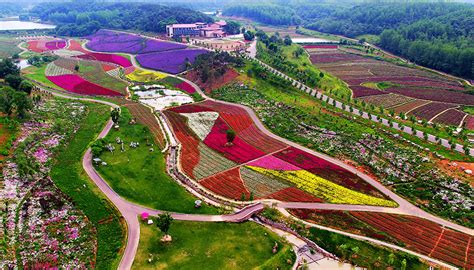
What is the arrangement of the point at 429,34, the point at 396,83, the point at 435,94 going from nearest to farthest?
the point at 435,94 < the point at 396,83 < the point at 429,34

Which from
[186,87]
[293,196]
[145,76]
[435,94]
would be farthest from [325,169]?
[145,76]

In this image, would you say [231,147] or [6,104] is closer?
[231,147]

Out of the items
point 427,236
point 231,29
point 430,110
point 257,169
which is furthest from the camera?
point 231,29

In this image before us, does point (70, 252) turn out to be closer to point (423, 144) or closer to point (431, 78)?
point (423, 144)

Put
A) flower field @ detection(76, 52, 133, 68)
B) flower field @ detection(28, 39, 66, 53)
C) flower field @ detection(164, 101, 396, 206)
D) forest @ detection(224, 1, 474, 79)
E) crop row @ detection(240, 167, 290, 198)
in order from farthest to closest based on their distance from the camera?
1. flower field @ detection(28, 39, 66, 53)
2. flower field @ detection(76, 52, 133, 68)
3. forest @ detection(224, 1, 474, 79)
4. crop row @ detection(240, 167, 290, 198)
5. flower field @ detection(164, 101, 396, 206)

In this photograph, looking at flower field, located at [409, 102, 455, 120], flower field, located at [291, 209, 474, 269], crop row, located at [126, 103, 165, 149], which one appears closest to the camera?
flower field, located at [291, 209, 474, 269]

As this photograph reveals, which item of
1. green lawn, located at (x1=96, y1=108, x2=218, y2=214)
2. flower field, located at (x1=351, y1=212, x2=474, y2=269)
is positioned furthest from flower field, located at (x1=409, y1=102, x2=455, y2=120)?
green lawn, located at (x1=96, y1=108, x2=218, y2=214)

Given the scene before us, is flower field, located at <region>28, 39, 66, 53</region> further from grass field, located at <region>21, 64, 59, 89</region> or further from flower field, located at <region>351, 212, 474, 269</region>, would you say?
flower field, located at <region>351, 212, 474, 269</region>

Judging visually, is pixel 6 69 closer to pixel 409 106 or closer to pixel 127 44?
pixel 127 44
